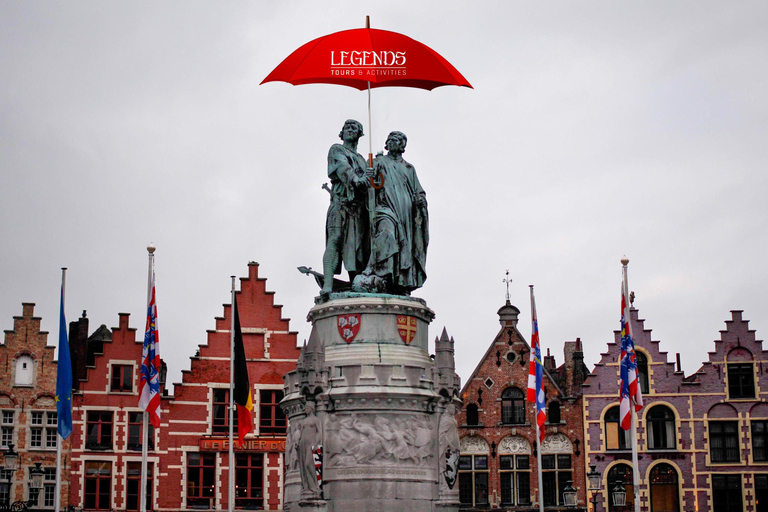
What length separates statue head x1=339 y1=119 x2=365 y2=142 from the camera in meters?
21.7

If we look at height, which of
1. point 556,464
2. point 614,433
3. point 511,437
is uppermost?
point 614,433

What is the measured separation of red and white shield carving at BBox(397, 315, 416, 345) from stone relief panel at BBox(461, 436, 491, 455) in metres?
29.7

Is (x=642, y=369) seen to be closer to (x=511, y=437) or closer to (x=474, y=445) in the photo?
(x=511, y=437)

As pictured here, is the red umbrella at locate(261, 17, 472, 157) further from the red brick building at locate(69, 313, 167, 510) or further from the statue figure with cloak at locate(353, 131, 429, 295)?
the red brick building at locate(69, 313, 167, 510)

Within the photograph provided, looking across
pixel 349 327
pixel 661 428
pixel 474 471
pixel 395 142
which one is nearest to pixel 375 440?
pixel 349 327

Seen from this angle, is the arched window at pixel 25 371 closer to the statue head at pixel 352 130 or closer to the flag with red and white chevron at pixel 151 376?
the flag with red and white chevron at pixel 151 376

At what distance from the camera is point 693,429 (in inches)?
1898

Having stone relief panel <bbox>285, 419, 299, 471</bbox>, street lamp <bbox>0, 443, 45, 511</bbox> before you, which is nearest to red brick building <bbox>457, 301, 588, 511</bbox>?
street lamp <bbox>0, 443, 45, 511</bbox>

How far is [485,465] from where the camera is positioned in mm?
49094

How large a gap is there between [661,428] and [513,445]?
6223 mm

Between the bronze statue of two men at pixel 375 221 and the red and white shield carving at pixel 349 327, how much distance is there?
0.78 meters

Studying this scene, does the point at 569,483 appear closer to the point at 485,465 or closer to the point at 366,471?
the point at 485,465

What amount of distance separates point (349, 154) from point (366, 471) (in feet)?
19.4

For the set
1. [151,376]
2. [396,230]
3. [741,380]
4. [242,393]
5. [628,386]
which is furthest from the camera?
[741,380]
